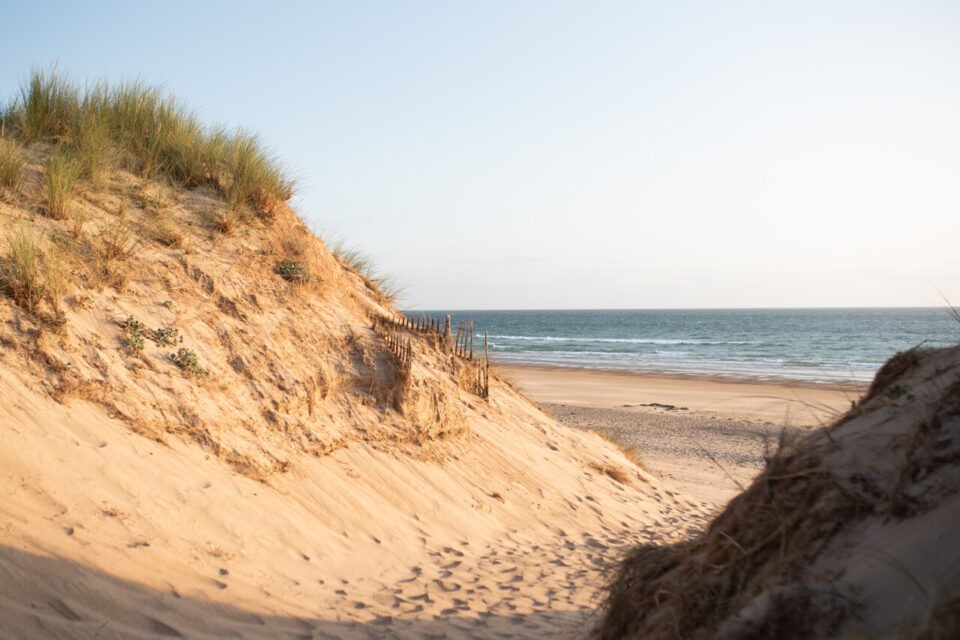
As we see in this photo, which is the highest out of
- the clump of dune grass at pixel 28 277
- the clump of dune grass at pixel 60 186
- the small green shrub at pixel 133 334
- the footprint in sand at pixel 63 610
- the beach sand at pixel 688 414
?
the clump of dune grass at pixel 60 186

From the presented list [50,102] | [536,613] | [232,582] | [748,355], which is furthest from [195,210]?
[748,355]

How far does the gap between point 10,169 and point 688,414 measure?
17564 millimetres

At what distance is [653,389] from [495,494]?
1917cm

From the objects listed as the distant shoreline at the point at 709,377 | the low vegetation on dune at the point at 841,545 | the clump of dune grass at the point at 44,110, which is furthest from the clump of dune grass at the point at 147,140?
the distant shoreline at the point at 709,377

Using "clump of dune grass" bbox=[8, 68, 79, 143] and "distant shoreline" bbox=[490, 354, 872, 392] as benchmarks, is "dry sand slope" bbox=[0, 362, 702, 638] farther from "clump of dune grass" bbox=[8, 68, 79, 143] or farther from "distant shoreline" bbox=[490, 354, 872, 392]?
"distant shoreline" bbox=[490, 354, 872, 392]

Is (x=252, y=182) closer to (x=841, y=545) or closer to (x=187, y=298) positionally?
(x=187, y=298)

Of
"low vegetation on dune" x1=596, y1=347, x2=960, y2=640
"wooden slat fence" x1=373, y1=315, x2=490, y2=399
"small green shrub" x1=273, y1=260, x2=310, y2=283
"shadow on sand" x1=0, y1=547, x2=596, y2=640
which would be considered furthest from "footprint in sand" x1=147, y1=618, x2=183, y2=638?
"small green shrub" x1=273, y1=260, x2=310, y2=283

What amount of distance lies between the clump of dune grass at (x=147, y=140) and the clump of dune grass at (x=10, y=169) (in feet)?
3.12

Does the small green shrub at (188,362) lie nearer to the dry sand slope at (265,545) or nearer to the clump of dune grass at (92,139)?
the dry sand slope at (265,545)

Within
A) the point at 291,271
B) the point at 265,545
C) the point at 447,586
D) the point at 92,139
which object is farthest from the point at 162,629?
the point at 92,139

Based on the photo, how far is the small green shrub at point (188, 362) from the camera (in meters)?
6.68

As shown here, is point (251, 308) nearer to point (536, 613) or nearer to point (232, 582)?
point (232, 582)

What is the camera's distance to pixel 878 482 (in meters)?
2.87

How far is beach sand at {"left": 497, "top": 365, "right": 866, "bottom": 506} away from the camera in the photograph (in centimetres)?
1247
